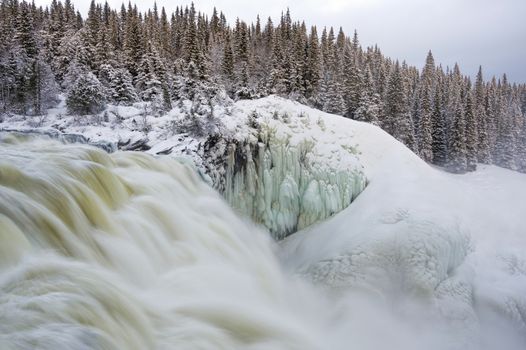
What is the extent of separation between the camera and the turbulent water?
372 cm

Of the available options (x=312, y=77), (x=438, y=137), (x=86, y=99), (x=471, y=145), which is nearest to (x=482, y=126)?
(x=438, y=137)

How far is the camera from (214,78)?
102 feet

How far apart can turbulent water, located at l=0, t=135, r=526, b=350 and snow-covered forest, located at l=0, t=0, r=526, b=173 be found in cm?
1348

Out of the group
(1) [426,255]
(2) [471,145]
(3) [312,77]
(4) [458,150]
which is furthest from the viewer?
(2) [471,145]

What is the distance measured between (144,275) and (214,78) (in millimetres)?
26940

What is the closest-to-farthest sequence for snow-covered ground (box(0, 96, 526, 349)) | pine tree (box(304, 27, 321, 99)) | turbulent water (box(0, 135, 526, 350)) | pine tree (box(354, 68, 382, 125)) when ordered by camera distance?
turbulent water (box(0, 135, 526, 350)) → snow-covered ground (box(0, 96, 526, 349)) → pine tree (box(354, 68, 382, 125)) → pine tree (box(304, 27, 321, 99))

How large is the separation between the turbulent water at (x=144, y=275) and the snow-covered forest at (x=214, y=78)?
1348cm

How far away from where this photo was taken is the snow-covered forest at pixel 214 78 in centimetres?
2849

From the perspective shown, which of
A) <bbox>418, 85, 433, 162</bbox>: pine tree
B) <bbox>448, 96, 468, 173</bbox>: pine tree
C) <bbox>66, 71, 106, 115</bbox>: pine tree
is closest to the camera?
<bbox>66, 71, 106, 115</bbox>: pine tree

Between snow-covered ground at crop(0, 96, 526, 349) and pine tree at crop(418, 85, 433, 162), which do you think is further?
pine tree at crop(418, 85, 433, 162)

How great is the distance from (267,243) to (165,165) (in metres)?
3.34

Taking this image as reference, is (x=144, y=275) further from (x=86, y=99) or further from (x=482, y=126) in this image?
(x=482, y=126)

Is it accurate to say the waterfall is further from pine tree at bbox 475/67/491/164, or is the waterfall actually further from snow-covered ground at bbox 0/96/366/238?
pine tree at bbox 475/67/491/164

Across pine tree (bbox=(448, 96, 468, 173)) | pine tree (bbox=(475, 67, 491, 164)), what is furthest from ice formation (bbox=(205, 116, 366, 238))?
pine tree (bbox=(475, 67, 491, 164))
